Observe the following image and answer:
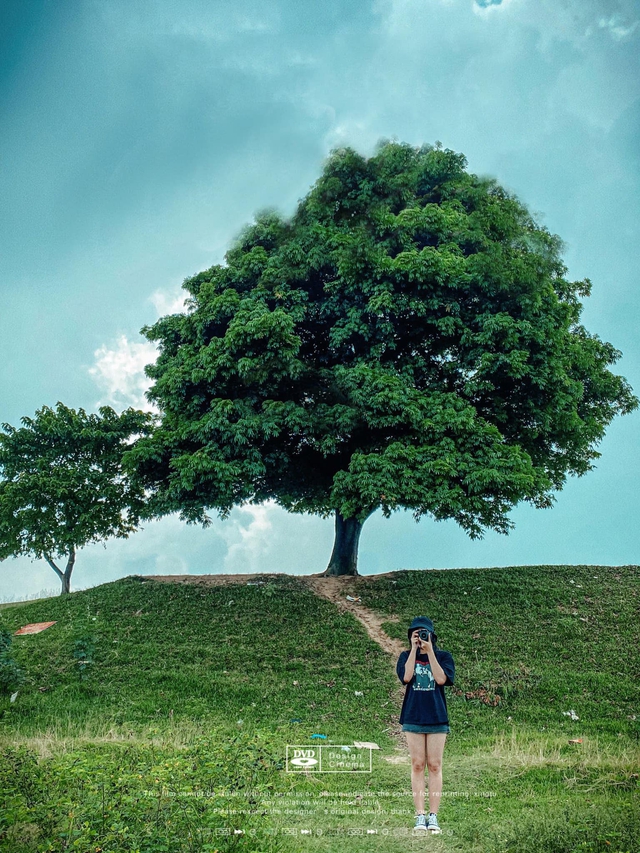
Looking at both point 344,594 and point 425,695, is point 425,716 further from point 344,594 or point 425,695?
point 344,594

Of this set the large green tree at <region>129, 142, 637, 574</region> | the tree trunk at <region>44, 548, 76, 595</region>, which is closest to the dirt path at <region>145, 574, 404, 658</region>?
the large green tree at <region>129, 142, 637, 574</region>

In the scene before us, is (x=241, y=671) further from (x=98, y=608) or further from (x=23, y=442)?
(x=23, y=442)

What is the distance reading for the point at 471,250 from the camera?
17031mm

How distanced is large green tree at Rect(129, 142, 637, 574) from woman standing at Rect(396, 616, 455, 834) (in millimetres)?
8385

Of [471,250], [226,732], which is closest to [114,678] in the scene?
[226,732]

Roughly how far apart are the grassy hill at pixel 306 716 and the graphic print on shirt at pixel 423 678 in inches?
53.2

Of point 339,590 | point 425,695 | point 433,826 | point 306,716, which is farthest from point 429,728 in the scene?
point 339,590

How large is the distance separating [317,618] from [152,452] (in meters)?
5.80

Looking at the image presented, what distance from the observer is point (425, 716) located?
19.2ft

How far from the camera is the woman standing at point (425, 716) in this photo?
5.86 m

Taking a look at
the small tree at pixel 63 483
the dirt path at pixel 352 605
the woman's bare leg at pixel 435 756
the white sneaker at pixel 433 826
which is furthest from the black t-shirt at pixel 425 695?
the small tree at pixel 63 483

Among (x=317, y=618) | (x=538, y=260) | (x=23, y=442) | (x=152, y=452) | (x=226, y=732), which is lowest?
(x=226, y=732)

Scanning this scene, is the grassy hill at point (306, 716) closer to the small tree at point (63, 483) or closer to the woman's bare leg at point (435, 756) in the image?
the woman's bare leg at point (435, 756)

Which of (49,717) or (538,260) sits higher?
(538,260)
